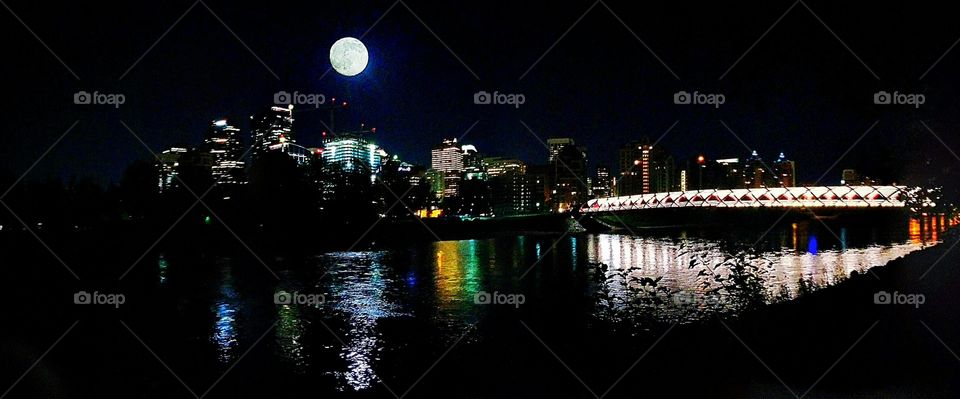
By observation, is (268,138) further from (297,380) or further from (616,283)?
(297,380)

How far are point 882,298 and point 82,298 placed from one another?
72.8 feet

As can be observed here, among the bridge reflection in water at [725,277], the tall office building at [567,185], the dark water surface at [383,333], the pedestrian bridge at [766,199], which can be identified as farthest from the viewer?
the tall office building at [567,185]

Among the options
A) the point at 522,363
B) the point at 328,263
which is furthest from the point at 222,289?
the point at 522,363

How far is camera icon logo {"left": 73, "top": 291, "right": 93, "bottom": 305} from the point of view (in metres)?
18.4

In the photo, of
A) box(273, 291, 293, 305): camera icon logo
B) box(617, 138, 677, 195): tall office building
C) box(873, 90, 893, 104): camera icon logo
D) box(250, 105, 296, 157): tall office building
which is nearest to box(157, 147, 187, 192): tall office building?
box(250, 105, 296, 157): tall office building

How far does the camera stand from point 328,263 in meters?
34.2

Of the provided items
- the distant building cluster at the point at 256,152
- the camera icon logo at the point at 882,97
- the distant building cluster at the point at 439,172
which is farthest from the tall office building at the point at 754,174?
the camera icon logo at the point at 882,97

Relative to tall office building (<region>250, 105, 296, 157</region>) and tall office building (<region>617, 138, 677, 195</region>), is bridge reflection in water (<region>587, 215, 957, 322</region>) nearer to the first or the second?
tall office building (<region>617, 138, 677, 195</region>)

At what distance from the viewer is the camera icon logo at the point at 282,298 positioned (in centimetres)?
1867

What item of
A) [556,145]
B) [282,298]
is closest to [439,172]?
[556,145]

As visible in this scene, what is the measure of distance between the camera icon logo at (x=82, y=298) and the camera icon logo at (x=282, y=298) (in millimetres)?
5436

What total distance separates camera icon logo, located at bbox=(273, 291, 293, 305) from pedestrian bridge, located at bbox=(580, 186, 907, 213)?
6538 cm

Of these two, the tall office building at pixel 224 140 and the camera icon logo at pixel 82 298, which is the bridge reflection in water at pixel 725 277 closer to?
the camera icon logo at pixel 82 298

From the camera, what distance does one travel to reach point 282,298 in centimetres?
1959
